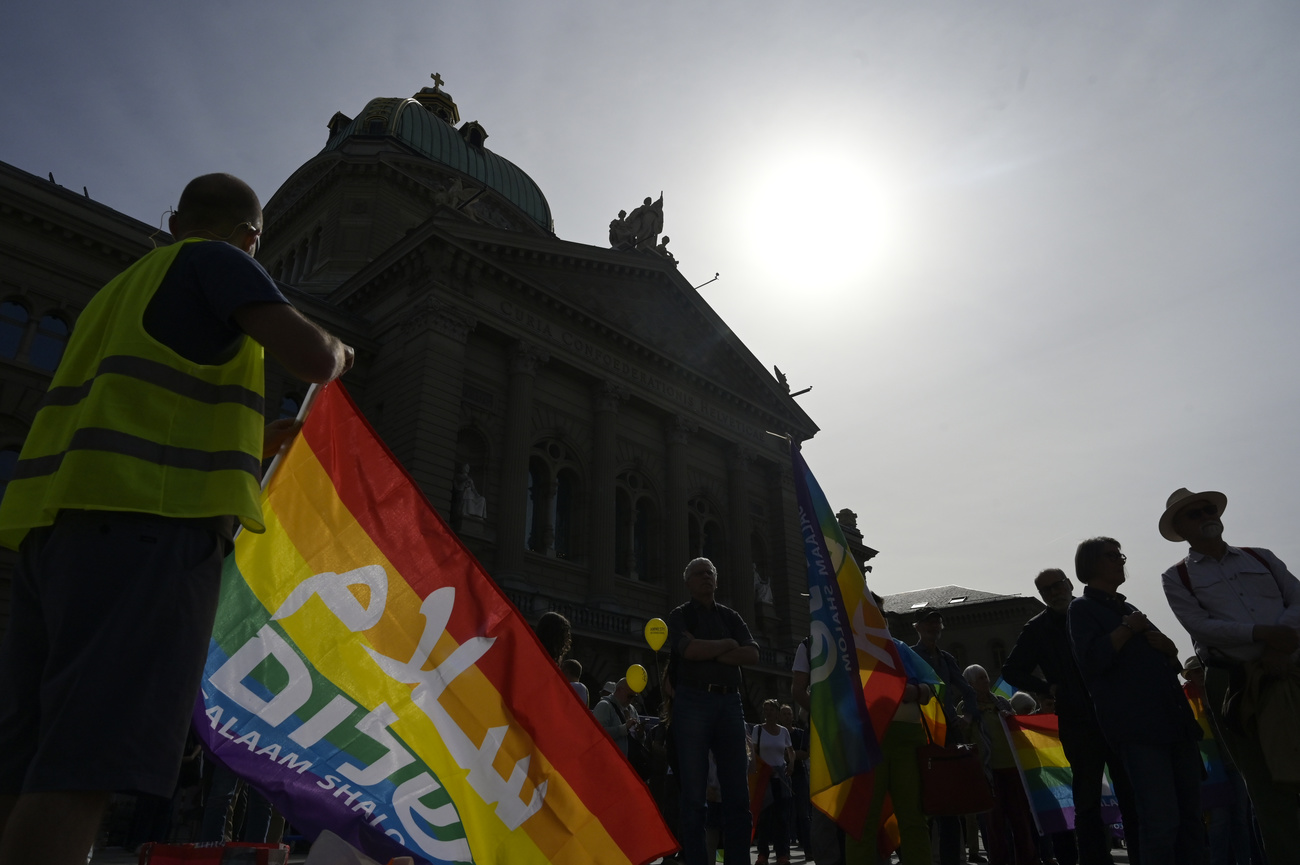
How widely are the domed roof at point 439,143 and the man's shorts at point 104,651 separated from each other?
36.2m

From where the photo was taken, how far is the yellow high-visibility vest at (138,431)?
207cm

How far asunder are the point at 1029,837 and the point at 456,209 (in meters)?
21.3

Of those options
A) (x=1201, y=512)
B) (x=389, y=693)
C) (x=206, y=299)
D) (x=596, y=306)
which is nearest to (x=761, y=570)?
(x=596, y=306)

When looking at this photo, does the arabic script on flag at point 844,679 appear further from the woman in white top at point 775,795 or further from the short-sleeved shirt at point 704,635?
the woman in white top at point 775,795

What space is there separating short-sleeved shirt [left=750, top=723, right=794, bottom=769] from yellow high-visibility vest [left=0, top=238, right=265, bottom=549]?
9419mm

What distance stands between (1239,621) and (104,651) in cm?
524

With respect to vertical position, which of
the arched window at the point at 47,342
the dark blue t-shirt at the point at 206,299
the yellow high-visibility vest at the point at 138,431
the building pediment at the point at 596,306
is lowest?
the yellow high-visibility vest at the point at 138,431

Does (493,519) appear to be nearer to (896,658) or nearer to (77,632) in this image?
(896,658)

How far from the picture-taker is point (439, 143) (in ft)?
122

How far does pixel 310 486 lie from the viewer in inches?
131

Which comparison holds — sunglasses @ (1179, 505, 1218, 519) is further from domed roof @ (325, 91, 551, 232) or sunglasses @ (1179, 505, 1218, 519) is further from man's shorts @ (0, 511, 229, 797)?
domed roof @ (325, 91, 551, 232)

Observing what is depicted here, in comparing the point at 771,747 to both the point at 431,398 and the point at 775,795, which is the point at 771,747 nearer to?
the point at 775,795

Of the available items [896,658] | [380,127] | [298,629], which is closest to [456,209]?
[380,127]

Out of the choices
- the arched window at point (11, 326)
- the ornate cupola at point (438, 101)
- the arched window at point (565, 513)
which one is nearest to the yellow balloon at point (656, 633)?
the arched window at point (565, 513)
